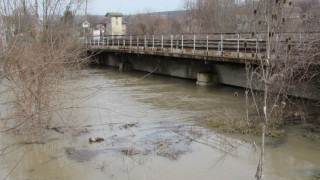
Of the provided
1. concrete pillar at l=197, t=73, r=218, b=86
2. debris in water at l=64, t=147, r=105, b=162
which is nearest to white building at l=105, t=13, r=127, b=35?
concrete pillar at l=197, t=73, r=218, b=86

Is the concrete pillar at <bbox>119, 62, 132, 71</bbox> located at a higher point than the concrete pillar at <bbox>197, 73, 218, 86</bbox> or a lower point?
higher

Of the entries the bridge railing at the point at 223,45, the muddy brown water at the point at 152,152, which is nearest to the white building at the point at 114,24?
the bridge railing at the point at 223,45

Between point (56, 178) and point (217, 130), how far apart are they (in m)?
5.48

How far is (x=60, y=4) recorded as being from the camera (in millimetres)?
14711

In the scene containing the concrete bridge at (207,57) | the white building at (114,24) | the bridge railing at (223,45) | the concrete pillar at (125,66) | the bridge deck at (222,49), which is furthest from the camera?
the white building at (114,24)

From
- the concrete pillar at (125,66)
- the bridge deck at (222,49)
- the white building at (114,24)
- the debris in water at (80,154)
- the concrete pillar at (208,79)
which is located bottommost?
the debris in water at (80,154)

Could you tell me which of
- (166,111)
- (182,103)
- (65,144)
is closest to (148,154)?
(65,144)

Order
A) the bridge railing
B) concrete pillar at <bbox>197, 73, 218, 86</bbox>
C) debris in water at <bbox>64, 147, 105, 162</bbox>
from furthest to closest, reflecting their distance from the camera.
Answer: concrete pillar at <bbox>197, 73, 218, 86</bbox>
the bridge railing
debris in water at <bbox>64, 147, 105, 162</bbox>

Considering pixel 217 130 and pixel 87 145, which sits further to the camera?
pixel 217 130

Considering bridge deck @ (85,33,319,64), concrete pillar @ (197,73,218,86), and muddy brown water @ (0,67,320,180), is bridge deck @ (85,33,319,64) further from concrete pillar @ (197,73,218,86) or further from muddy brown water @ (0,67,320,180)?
muddy brown water @ (0,67,320,180)

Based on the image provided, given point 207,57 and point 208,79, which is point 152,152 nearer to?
point 207,57

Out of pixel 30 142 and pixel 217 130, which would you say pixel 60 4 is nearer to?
pixel 30 142

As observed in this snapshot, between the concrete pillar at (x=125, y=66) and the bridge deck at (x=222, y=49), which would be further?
the concrete pillar at (x=125, y=66)

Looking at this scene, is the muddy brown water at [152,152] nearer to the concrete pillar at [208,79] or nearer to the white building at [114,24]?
the concrete pillar at [208,79]
